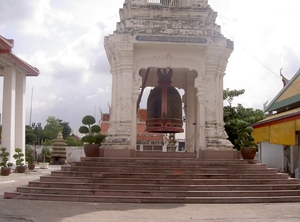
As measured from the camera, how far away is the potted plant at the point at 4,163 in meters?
23.2

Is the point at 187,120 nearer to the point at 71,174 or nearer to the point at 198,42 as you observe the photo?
the point at 198,42

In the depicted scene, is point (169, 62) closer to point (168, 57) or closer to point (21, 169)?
point (168, 57)

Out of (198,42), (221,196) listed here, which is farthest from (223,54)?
(221,196)

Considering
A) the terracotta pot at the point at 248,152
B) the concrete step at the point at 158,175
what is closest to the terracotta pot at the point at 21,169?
the concrete step at the point at 158,175

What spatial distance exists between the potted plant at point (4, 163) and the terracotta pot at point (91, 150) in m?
12.0

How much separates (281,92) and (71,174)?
22.0m

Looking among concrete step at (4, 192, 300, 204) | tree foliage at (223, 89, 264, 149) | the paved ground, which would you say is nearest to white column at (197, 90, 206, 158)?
concrete step at (4, 192, 300, 204)

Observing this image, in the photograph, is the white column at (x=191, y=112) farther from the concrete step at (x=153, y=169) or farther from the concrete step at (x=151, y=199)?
the concrete step at (x=151, y=199)

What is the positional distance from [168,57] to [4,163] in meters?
14.7

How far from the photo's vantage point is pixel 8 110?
87.6ft

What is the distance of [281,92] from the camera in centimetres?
2967

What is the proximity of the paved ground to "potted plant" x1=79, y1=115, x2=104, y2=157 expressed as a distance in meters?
3.42

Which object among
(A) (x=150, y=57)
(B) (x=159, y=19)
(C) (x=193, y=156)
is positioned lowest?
(C) (x=193, y=156)

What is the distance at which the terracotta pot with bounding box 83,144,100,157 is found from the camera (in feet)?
42.8
